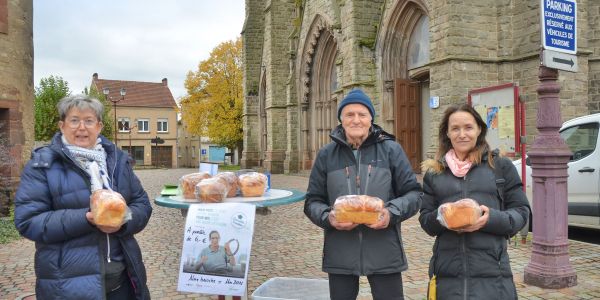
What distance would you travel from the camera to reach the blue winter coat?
2.62m

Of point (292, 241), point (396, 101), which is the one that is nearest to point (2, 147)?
point (292, 241)

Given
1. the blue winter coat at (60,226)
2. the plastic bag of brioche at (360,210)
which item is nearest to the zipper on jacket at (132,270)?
the blue winter coat at (60,226)

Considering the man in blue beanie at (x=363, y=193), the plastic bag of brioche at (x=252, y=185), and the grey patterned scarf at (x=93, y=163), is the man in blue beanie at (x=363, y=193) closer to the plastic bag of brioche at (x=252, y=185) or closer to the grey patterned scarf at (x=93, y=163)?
the plastic bag of brioche at (x=252, y=185)

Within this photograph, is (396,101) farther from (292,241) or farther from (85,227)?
(85,227)

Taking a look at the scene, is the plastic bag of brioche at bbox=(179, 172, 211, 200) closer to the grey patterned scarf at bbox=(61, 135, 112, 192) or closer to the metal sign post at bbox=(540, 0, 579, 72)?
the grey patterned scarf at bbox=(61, 135, 112, 192)

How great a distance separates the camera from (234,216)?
3.10m

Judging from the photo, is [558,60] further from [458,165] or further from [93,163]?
[93,163]

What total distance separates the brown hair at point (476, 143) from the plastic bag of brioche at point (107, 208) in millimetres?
1920

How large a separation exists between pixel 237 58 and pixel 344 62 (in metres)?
26.3

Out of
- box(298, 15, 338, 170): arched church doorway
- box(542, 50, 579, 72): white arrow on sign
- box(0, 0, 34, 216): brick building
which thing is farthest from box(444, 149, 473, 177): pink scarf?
box(298, 15, 338, 170): arched church doorway

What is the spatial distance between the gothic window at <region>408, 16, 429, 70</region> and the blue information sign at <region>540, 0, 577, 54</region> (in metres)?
9.51

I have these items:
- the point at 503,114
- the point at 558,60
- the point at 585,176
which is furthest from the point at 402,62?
the point at 558,60

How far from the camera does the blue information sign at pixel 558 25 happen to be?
5273mm

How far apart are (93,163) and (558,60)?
4881 millimetres
